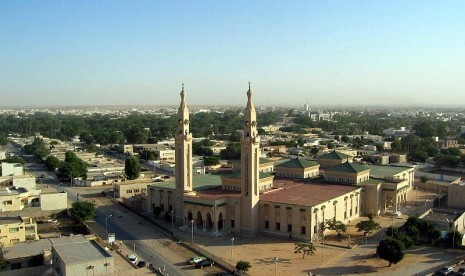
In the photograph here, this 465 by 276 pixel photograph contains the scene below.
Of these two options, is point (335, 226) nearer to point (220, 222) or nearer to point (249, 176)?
point (249, 176)

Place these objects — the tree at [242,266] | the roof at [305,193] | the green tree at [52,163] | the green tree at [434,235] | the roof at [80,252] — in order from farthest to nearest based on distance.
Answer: the green tree at [52,163] → the roof at [305,193] → the green tree at [434,235] → the tree at [242,266] → the roof at [80,252]

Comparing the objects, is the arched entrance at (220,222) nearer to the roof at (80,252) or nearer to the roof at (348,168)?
the roof at (80,252)

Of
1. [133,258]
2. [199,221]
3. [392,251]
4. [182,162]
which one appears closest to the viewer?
[392,251]

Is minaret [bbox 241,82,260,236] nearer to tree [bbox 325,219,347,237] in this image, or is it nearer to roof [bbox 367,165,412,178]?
tree [bbox 325,219,347,237]

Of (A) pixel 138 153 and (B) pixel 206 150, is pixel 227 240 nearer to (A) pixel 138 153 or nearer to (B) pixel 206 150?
(B) pixel 206 150

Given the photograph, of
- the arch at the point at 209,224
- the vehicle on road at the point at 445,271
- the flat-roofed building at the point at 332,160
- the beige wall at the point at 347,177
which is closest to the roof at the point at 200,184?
the arch at the point at 209,224

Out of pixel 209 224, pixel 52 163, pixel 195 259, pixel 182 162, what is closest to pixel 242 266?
pixel 195 259
